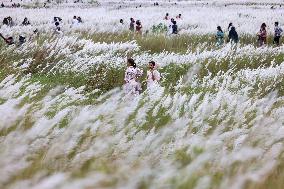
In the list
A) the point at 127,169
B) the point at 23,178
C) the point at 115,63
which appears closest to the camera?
the point at 23,178

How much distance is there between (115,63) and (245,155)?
9437 mm

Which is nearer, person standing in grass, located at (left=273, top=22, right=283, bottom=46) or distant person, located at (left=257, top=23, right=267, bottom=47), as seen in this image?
distant person, located at (left=257, top=23, right=267, bottom=47)

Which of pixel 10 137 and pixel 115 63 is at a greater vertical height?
pixel 10 137

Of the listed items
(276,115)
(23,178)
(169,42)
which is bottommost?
(169,42)

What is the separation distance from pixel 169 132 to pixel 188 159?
8.8 inches

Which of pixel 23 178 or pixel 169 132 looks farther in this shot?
pixel 169 132

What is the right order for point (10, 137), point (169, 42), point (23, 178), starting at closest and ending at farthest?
point (23, 178), point (10, 137), point (169, 42)

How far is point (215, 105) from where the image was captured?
14.1ft

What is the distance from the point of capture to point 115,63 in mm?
12180

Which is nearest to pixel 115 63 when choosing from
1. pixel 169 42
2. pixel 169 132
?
pixel 169 42

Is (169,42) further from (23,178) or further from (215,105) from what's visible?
(23,178)

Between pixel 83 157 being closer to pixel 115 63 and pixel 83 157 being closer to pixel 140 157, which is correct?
pixel 140 157

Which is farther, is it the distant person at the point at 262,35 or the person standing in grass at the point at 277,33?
the person standing in grass at the point at 277,33

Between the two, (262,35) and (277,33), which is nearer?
(262,35)
